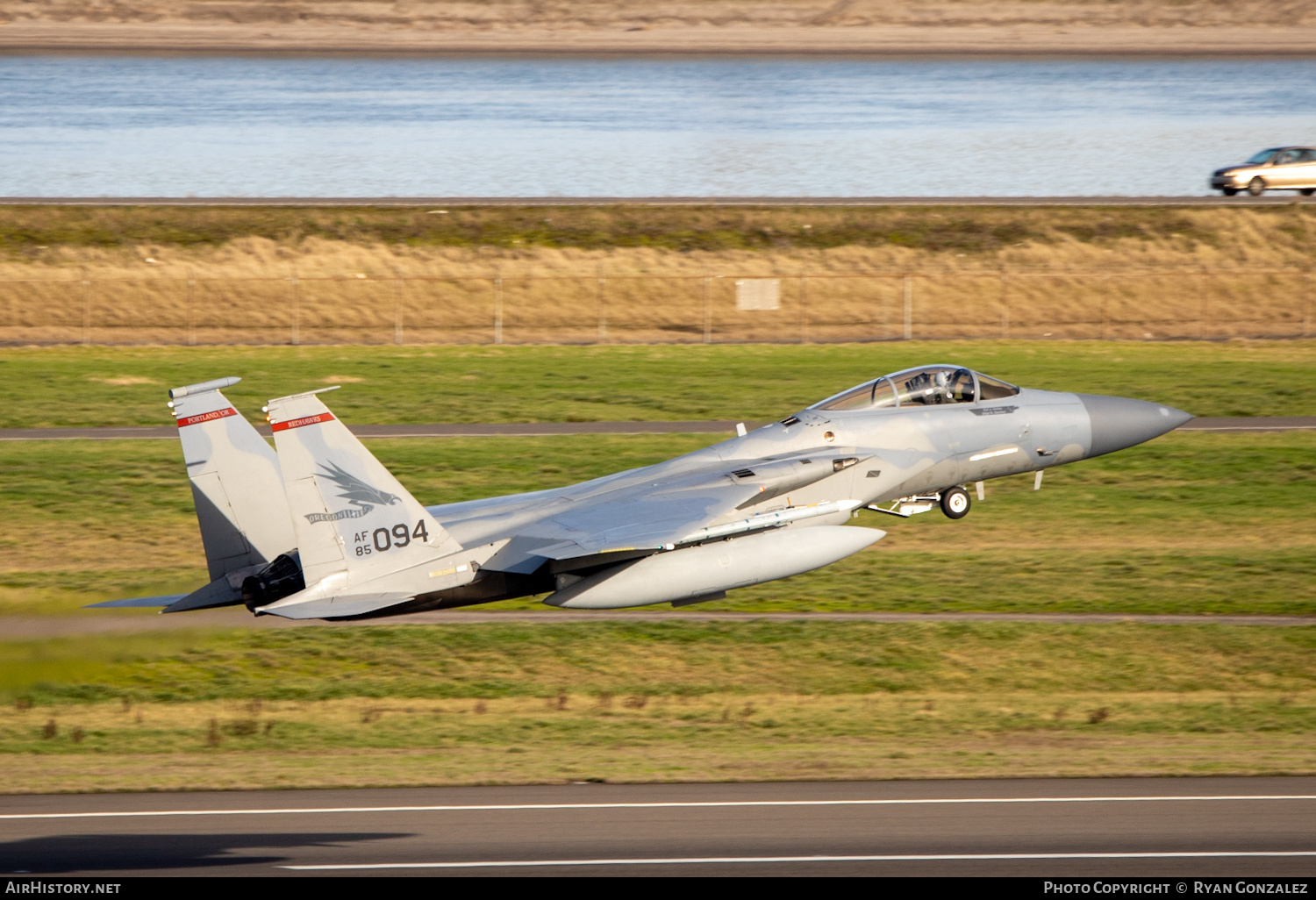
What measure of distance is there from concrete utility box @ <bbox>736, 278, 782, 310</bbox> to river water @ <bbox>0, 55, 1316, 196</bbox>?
67.0 ft

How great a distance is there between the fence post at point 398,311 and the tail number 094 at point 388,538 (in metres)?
36.2

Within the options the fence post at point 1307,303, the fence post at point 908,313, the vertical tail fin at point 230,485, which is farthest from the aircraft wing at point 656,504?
the fence post at point 1307,303

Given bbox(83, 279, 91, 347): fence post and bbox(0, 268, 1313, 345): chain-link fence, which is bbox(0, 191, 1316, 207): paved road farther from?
bbox(83, 279, 91, 347): fence post

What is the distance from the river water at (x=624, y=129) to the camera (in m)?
85.4

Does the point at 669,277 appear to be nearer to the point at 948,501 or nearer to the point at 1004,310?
the point at 1004,310

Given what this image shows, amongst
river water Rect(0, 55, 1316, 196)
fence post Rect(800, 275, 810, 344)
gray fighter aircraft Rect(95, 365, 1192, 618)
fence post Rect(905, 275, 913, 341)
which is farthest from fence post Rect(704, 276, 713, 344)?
gray fighter aircraft Rect(95, 365, 1192, 618)

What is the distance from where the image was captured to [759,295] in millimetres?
60719

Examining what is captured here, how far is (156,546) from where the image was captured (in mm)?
32469

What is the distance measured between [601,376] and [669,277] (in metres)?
10.6

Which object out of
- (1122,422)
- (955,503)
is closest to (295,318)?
(955,503)

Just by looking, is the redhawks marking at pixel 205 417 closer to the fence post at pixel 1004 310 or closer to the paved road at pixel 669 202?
the fence post at pixel 1004 310

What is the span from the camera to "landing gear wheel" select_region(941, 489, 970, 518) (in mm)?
26198

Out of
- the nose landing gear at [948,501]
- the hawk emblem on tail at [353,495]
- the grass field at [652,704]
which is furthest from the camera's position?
the nose landing gear at [948,501]

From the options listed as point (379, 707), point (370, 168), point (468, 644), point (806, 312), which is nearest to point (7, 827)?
point (379, 707)
